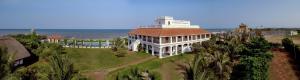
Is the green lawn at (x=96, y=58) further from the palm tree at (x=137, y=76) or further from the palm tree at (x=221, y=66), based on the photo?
the palm tree at (x=221, y=66)

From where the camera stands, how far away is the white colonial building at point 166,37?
5538 centimetres

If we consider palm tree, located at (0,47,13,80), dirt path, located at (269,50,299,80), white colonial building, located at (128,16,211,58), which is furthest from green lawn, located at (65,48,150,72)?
dirt path, located at (269,50,299,80)

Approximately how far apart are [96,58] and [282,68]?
28.4m

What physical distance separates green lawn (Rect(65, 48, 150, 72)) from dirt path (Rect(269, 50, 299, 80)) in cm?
2171

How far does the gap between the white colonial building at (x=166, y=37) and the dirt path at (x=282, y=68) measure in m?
17.4

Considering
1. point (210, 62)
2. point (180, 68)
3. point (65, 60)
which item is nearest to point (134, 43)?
point (180, 68)

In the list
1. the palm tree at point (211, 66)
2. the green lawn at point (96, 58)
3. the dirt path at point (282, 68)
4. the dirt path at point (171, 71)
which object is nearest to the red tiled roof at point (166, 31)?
the green lawn at point (96, 58)

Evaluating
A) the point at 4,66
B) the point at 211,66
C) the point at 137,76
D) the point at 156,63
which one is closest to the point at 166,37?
the point at 156,63

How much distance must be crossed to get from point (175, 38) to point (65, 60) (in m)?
30.2

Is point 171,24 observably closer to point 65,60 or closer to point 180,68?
point 180,68

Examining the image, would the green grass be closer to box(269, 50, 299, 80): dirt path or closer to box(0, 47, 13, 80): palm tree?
box(269, 50, 299, 80): dirt path

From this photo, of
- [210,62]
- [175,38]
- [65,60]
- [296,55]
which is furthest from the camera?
[175,38]

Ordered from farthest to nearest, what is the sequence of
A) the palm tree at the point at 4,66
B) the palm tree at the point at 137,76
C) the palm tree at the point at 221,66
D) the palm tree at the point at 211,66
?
the palm tree at the point at 221,66, the palm tree at the point at 137,76, the palm tree at the point at 211,66, the palm tree at the point at 4,66

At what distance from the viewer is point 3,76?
2522 cm
